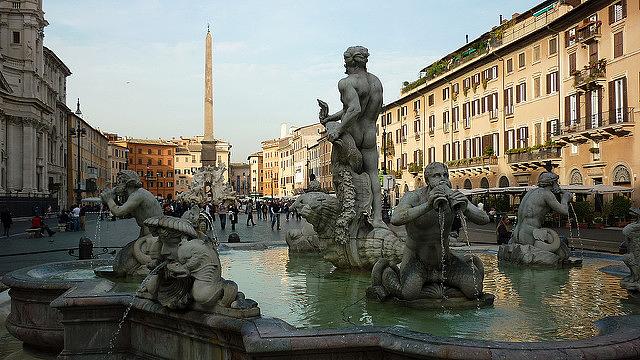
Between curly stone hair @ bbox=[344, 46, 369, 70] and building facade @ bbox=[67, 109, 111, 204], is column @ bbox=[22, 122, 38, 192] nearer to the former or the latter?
building facade @ bbox=[67, 109, 111, 204]

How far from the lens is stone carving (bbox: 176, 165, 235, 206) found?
198 ft

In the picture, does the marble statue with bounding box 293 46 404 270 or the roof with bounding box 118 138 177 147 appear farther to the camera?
the roof with bounding box 118 138 177 147

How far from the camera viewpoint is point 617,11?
35312mm

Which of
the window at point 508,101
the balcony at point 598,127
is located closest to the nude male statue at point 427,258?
the balcony at point 598,127

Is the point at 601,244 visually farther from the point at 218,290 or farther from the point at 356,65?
the point at 218,290

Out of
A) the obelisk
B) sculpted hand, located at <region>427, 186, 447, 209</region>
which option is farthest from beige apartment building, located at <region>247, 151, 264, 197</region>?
sculpted hand, located at <region>427, 186, 447, 209</region>

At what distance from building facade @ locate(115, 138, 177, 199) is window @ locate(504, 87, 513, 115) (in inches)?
4531

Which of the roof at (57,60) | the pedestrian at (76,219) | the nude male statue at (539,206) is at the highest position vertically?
the roof at (57,60)

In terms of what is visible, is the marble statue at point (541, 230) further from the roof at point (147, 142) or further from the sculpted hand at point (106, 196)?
the roof at point (147, 142)

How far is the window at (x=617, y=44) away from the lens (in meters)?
35.2

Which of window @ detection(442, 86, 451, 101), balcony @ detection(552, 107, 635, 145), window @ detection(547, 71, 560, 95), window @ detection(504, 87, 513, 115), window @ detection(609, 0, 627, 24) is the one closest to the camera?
balcony @ detection(552, 107, 635, 145)

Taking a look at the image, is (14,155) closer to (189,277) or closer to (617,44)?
(617,44)

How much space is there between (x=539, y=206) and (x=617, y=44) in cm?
3093

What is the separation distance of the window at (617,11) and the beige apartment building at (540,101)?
0.06 meters
